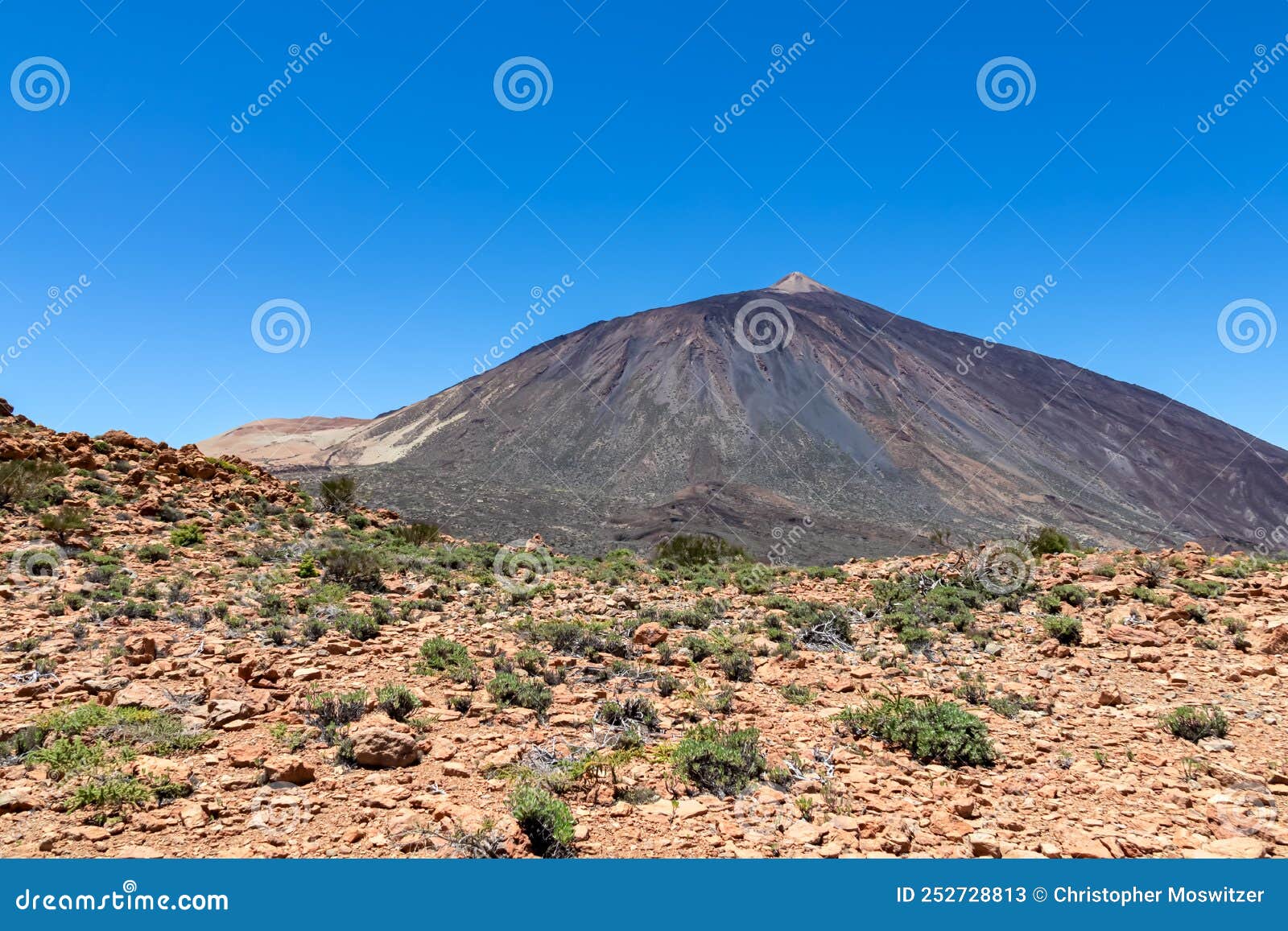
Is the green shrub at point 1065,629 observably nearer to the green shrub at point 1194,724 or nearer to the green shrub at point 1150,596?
the green shrub at point 1150,596

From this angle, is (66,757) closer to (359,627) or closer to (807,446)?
(359,627)

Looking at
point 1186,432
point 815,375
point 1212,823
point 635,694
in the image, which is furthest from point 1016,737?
point 1186,432

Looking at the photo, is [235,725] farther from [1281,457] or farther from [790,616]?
[1281,457]

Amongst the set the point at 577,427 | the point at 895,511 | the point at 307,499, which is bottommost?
the point at 307,499

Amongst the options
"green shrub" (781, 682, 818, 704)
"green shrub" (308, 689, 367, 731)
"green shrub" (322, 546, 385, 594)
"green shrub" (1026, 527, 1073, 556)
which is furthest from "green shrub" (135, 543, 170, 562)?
"green shrub" (1026, 527, 1073, 556)

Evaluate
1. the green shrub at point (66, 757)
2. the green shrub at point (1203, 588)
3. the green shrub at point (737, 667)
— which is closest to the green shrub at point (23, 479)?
the green shrub at point (66, 757)

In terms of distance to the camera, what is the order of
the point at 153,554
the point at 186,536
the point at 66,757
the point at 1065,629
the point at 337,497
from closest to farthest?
1. the point at 66,757
2. the point at 1065,629
3. the point at 153,554
4. the point at 186,536
5. the point at 337,497

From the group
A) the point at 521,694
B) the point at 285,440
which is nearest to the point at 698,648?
the point at 521,694
